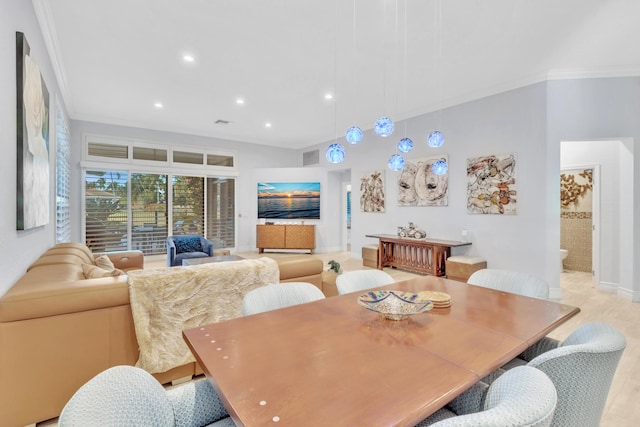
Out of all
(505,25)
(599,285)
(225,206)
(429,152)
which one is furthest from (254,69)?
(599,285)

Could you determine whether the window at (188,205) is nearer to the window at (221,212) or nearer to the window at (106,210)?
the window at (221,212)

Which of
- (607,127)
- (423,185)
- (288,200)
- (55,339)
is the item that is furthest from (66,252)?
(607,127)

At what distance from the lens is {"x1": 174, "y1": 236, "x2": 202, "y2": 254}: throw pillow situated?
241 inches

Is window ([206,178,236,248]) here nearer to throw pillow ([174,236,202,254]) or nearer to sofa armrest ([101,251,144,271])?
throw pillow ([174,236,202,254])

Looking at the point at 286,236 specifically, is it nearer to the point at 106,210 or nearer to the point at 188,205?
the point at 188,205

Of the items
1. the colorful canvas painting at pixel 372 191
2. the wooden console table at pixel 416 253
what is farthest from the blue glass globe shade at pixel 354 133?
the colorful canvas painting at pixel 372 191

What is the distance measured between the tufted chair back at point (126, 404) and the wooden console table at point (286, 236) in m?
7.10

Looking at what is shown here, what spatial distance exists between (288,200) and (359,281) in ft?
21.6

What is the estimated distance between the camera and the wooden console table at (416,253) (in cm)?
526

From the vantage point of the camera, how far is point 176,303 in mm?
2209

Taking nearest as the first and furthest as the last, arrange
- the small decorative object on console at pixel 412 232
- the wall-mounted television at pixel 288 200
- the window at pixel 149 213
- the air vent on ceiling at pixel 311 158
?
1. the small decorative object on console at pixel 412 232
2. the window at pixel 149 213
3. the wall-mounted television at pixel 288 200
4. the air vent on ceiling at pixel 311 158

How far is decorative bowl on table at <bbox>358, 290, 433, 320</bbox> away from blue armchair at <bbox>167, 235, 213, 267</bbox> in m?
4.60

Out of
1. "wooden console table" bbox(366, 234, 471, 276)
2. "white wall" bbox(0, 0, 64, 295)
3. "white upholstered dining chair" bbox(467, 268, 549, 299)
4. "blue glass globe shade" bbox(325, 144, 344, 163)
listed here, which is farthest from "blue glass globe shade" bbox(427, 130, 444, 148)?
"white wall" bbox(0, 0, 64, 295)

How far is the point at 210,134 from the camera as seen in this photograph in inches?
310
